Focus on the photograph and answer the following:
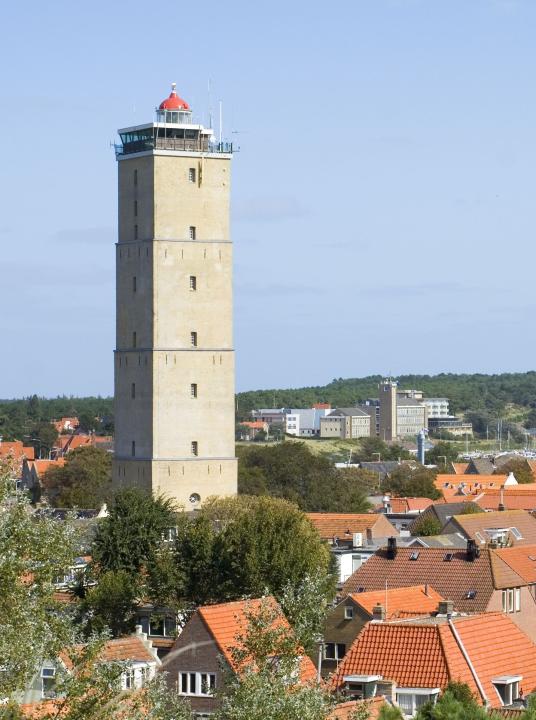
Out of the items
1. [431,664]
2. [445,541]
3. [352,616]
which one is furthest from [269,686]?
[445,541]

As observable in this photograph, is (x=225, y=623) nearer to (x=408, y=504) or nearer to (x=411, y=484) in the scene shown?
(x=408, y=504)

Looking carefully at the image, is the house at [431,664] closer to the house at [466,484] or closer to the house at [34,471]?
the house at [466,484]

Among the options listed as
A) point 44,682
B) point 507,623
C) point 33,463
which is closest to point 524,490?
point 33,463

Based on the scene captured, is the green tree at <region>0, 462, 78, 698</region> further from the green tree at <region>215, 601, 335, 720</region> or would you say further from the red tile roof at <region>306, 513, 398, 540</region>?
the red tile roof at <region>306, 513, 398, 540</region>

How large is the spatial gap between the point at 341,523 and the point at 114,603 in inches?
974

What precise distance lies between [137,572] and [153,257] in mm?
29579

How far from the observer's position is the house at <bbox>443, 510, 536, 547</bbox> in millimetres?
65312

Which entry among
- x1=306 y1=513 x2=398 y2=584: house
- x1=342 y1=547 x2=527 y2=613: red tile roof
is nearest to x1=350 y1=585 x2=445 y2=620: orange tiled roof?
x1=342 y1=547 x2=527 y2=613: red tile roof

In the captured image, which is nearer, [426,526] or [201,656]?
[201,656]

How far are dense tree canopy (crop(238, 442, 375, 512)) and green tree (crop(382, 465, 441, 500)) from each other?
5906 millimetres

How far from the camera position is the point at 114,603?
5006 centimetres

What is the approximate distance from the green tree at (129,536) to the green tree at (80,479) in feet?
103

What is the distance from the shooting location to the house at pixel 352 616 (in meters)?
43.0

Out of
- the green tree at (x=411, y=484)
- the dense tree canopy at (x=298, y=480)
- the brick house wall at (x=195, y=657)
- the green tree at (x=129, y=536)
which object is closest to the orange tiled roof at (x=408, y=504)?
the dense tree canopy at (x=298, y=480)
